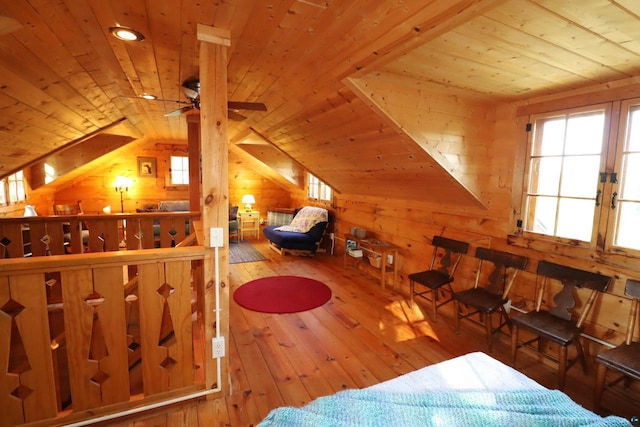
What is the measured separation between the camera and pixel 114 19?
66.1 inches

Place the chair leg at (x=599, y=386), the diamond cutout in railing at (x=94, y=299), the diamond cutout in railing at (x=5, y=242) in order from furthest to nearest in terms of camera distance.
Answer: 1. the diamond cutout in railing at (x=5, y=242)
2. the chair leg at (x=599, y=386)
3. the diamond cutout in railing at (x=94, y=299)

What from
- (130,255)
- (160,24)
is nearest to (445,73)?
(160,24)

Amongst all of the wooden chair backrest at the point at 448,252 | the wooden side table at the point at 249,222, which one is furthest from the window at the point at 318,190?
the wooden chair backrest at the point at 448,252

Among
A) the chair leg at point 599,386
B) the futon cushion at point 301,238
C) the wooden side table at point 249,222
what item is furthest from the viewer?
the wooden side table at point 249,222

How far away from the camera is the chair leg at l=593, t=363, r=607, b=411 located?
5.92ft

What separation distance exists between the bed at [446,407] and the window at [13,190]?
5.69 m

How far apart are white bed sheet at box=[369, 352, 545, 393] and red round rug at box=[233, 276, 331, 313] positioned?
215cm

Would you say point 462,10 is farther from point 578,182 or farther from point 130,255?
point 130,255

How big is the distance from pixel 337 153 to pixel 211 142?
7.48ft

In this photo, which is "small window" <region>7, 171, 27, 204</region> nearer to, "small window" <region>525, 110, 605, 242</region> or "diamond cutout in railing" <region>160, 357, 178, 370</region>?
"diamond cutout in railing" <region>160, 357, 178, 370</region>

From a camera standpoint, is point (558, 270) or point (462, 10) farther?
point (558, 270)

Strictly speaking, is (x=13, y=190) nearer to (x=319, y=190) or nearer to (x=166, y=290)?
(x=166, y=290)

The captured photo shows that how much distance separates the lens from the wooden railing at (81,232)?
2734 millimetres

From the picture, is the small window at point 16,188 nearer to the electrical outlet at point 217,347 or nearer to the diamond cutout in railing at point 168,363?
the diamond cutout in railing at point 168,363
